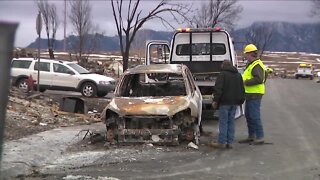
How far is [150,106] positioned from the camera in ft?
31.0

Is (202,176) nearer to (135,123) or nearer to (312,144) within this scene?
(135,123)

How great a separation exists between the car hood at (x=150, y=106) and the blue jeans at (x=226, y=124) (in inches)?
30.3

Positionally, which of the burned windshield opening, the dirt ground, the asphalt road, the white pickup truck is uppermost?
the white pickup truck

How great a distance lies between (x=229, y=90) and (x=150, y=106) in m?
1.61

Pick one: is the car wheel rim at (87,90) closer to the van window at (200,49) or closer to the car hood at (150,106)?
the van window at (200,49)

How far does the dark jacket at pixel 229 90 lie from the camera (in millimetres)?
9789

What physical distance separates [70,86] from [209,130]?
386 inches

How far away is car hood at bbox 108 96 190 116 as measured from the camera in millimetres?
9312

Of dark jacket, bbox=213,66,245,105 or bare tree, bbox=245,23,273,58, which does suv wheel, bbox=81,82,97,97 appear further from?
bare tree, bbox=245,23,273,58

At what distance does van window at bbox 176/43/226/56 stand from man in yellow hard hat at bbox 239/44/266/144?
450 cm

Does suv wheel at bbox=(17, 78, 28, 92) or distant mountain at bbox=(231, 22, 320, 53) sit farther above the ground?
distant mountain at bbox=(231, 22, 320, 53)

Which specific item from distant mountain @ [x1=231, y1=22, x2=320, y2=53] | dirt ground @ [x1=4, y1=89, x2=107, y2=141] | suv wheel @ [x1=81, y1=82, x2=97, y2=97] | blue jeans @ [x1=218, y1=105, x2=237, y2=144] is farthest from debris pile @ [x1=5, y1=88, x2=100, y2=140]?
distant mountain @ [x1=231, y1=22, x2=320, y2=53]

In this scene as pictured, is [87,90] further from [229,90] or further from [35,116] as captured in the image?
[229,90]

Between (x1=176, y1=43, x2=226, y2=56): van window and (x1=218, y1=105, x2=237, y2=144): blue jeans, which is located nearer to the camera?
(x1=218, y1=105, x2=237, y2=144): blue jeans
